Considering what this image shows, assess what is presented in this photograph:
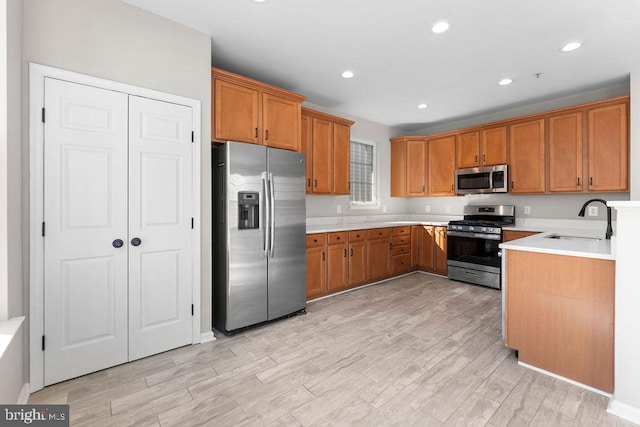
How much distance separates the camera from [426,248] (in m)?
5.14

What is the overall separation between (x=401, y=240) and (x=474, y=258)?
1.11 m

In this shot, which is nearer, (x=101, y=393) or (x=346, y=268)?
(x=101, y=393)

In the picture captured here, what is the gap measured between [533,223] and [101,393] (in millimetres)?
5424

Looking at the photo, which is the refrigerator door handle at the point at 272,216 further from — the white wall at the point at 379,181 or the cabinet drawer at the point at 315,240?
the white wall at the point at 379,181

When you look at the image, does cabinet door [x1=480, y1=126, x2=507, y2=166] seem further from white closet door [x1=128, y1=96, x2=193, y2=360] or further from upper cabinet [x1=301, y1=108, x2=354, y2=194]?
white closet door [x1=128, y1=96, x2=193, y2=360]

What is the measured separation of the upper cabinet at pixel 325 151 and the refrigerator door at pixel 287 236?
2.67 feet

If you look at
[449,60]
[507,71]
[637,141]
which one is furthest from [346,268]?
[637,141]

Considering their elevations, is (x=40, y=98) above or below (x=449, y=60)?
below

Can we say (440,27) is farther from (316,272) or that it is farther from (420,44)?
(316,272)

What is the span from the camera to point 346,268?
4.12 metres

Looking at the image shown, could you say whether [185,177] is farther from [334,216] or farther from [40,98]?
[334,216]

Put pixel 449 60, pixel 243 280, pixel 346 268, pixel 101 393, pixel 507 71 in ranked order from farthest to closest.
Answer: pixel 346 268 < pixel 507 71 < pixel 449 60 < pixel 243 280 < pixel 101 393

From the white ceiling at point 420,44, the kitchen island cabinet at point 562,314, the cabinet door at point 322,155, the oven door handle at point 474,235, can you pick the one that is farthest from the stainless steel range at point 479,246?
the cabinet door at point 322,155

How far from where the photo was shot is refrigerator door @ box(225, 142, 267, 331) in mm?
2729
